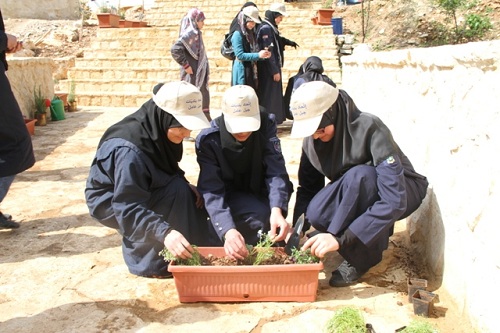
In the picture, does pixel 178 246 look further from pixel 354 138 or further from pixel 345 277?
pixel 354 138

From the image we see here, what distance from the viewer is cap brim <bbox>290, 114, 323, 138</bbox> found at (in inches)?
91.7

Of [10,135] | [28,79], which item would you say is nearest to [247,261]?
[10,135]

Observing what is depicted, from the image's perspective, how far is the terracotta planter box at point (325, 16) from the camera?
34.6ft

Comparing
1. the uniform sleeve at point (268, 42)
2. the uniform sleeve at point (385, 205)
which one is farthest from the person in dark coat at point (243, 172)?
the uniform sleeve at point (268, 42)

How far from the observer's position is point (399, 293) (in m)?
2.46

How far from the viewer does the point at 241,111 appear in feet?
8.30

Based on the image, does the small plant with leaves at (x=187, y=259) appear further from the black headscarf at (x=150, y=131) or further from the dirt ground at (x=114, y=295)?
the black headscarf at (x=150, y=131)

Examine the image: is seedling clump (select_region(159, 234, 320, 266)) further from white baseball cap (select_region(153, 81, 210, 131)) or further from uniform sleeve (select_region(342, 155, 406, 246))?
white baseball cap (select_region(153, 81, 210, 131))

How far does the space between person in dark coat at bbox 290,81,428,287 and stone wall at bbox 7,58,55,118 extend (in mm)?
5627

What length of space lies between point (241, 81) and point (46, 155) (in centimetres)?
251

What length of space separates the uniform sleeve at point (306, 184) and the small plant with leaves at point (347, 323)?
0.93m

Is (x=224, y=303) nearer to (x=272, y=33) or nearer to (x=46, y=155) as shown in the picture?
(x=46, y=155)

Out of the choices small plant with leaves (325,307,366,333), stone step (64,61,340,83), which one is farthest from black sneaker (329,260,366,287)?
stone step (64,61,340,83)

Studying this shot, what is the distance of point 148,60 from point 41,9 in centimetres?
632
